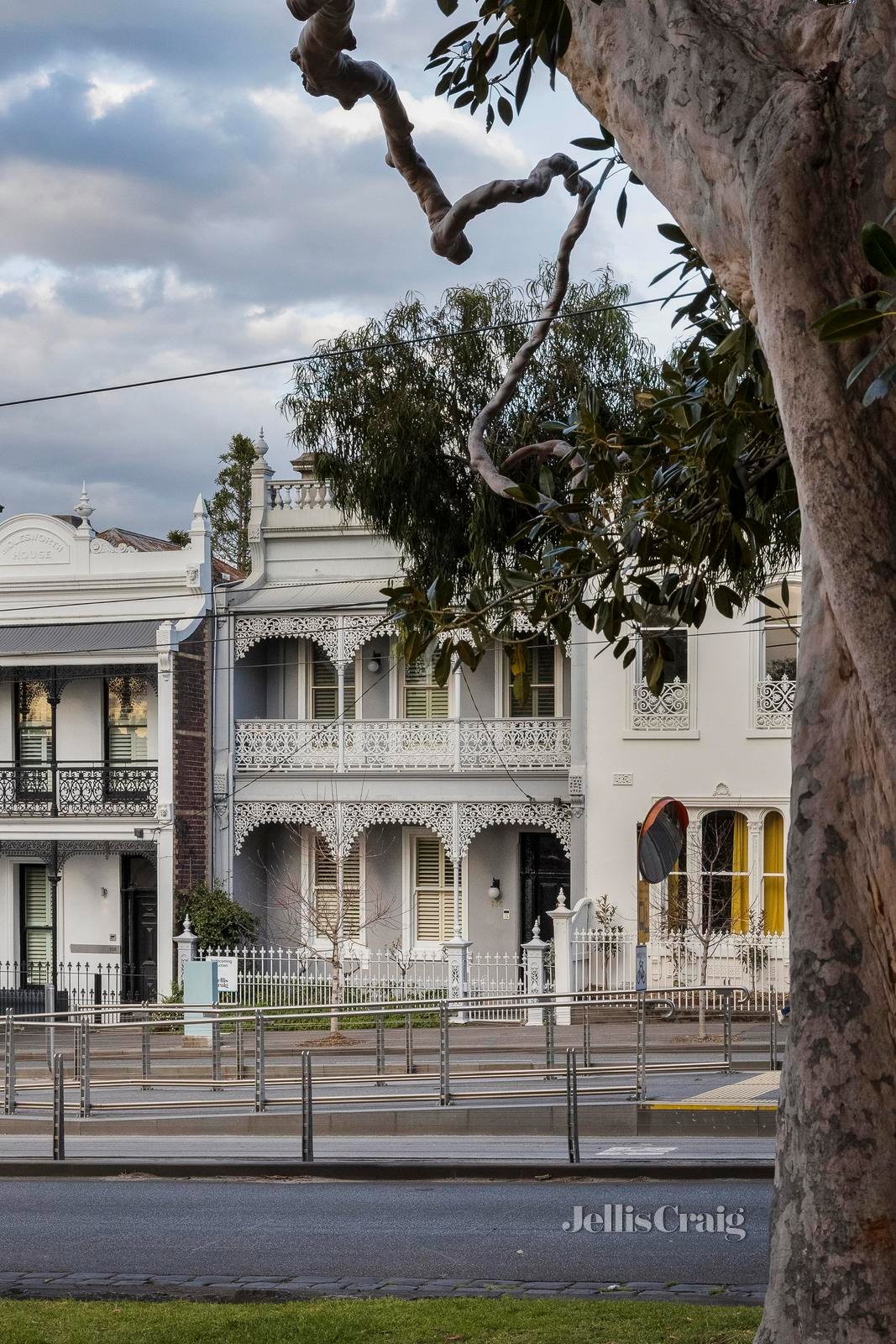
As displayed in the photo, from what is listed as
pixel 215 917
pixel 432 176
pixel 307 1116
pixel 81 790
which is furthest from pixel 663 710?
pixel 432 176

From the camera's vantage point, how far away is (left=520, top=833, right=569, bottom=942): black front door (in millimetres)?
28734

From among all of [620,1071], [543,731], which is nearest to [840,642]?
[620,1071]

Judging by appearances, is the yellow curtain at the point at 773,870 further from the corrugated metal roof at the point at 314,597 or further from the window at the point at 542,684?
the corrugated metal roof at the point at 314,597

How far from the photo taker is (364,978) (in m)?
27.6

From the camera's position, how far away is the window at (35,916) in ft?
99.8

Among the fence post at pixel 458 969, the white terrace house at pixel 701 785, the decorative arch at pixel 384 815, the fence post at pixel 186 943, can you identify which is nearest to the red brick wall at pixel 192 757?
the fence post at pixel 186 943

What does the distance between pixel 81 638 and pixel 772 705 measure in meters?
12.0

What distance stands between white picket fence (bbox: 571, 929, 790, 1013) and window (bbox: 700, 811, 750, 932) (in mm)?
699

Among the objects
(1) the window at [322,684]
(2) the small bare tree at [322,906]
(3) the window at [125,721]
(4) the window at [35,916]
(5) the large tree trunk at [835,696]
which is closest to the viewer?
(5) the large tree trunk at [835,696]

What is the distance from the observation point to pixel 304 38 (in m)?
6.36

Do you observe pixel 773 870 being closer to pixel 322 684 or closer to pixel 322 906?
pixel 322 906

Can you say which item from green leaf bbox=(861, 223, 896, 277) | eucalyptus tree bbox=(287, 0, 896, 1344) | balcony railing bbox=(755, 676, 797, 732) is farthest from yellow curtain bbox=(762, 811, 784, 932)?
green leaf bbox=(861, 223, 896, 277)

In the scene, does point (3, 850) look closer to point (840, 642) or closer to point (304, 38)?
point (304, 38)

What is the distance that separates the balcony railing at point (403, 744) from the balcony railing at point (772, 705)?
366cm
